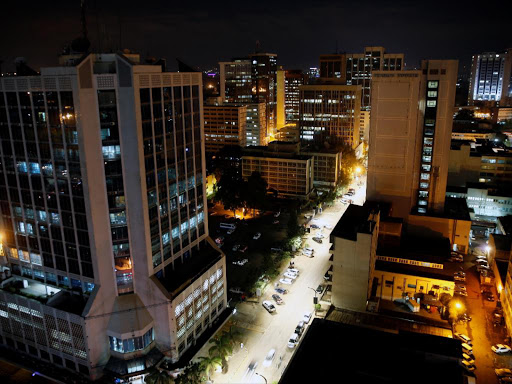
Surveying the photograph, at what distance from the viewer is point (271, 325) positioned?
5081 centimetres

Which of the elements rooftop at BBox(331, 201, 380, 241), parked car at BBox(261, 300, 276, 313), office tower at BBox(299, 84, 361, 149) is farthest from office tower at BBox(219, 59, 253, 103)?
parked car at BBox(261, 300, 276, 313)

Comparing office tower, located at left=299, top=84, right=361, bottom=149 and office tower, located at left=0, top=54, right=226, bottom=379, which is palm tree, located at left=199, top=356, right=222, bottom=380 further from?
office tower, located at left=299, top=84, right=361, bottom=149

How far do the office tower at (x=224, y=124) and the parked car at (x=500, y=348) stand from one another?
99144 millimetres

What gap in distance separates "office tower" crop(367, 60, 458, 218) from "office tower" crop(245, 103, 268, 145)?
238ft

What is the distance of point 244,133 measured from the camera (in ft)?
456

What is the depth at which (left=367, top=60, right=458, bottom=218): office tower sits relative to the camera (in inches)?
2670

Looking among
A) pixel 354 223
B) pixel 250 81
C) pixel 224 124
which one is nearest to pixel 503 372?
pixel 354 223

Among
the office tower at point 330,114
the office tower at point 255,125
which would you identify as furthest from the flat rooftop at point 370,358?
the office tower at point 255,125

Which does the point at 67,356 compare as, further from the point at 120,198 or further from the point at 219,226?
the point at 219,226

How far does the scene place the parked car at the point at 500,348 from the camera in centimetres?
4456

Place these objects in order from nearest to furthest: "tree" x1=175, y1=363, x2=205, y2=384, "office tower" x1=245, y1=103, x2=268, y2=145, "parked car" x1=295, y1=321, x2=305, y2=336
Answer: "tree" x1=175, y1=363, x2=205, y2=384, "parked car" x1=295, y1=321, x2=305, y2=336, "office tower" x1=245, y1=103, x2=268, y2=145

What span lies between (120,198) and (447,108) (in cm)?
5512

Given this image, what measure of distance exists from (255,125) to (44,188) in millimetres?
105077

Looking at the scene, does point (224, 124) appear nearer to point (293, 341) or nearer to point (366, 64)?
point (366, 64)
